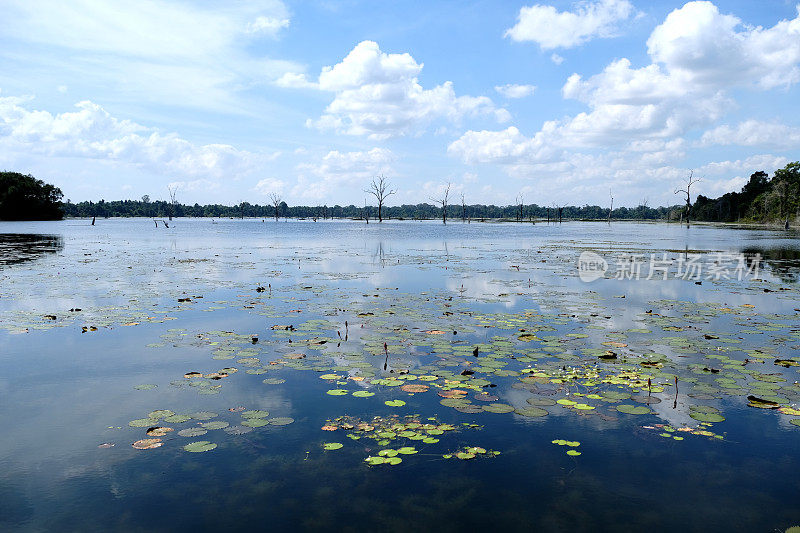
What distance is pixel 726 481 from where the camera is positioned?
3.99m

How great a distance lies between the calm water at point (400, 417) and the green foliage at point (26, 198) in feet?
337

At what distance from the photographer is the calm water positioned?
11.9 ft

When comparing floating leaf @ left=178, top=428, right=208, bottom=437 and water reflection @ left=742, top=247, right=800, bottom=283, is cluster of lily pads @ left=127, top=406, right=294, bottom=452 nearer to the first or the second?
floating leaf @ left=178, top=428, right=208, bottom=437

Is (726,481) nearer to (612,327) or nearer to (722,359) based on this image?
(722,359)

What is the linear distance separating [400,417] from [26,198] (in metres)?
116

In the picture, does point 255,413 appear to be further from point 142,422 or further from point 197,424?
point 142,422

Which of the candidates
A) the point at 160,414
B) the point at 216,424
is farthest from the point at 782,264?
the point at 160,414

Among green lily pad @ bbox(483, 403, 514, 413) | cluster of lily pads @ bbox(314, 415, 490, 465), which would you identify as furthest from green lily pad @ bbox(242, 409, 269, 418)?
green lily pad @ bbox(483, 403, 514, 413)

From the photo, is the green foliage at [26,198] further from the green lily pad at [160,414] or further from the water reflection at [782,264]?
the water reflection at [782,264]

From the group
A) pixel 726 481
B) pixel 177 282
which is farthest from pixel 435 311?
pixel 177 282

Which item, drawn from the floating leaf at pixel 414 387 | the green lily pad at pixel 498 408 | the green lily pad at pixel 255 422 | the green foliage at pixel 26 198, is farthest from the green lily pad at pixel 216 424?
the green foliage at pixel 26 198

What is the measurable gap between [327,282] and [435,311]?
19.2 ft

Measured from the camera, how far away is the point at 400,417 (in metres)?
5.14

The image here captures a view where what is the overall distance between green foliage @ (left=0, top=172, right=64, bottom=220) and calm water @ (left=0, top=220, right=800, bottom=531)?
103m
